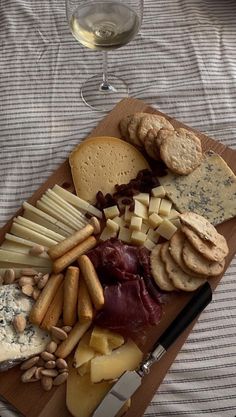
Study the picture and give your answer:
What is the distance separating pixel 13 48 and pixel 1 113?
0.25 metres

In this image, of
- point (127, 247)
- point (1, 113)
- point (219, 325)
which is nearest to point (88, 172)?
point (127, 247)

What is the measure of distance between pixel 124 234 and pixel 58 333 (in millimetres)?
256

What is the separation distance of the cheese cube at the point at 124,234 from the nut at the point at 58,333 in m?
0.24

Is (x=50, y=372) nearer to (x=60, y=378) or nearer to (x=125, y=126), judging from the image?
(x=60, y=378)

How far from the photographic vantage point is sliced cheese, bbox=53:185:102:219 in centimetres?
116

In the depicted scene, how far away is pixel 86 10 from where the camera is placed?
4.14ft

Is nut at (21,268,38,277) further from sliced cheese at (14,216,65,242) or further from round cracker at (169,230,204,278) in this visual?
round cracker at (169,230,204,278)

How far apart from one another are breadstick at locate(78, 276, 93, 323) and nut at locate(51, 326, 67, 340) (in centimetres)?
4

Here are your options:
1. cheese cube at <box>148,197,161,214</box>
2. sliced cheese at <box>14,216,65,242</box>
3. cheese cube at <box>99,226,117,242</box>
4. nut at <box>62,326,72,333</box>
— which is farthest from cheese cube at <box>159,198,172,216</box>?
nut at <box>62,326,72,333</box>

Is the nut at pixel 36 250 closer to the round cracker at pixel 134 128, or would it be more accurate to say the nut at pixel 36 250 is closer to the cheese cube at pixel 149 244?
the cheese cube at pixel 149 244

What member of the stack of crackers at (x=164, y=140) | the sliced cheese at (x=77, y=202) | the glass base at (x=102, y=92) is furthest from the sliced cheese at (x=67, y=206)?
the glass base at (x=102, y=92)

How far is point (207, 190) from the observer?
1199 millimetres

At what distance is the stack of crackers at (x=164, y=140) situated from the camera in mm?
1203

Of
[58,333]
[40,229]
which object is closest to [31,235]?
[40,229]
